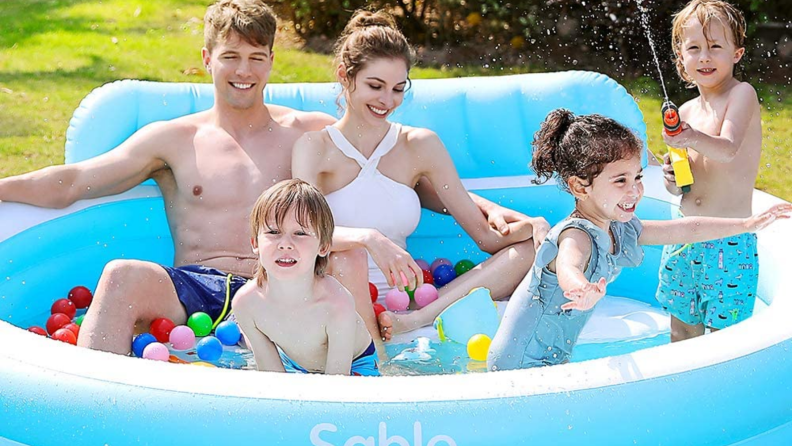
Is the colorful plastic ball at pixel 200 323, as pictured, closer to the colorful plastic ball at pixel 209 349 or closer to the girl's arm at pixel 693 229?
the colorful plastic ball at pixel 209 349

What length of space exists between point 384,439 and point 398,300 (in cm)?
156

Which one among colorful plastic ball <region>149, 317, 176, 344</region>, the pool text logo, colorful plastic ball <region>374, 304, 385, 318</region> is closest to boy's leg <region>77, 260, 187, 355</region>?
colorful plastic ball <region>149, 317, 176, 344</region>

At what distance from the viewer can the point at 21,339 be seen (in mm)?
2689

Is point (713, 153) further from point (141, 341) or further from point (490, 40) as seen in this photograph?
point (490, 40)

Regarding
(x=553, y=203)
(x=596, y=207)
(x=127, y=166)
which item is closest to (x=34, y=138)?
(x=127, y=166)

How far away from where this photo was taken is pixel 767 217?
2855 millimetres

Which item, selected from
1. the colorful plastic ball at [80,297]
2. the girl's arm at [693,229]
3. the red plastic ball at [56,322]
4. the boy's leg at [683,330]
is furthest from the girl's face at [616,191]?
the colorful plastic ball at [80,297]

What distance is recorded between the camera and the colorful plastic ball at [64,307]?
12.7ft

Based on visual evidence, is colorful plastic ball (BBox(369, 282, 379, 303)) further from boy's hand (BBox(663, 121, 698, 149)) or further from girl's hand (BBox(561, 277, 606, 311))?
girl's hand (BBox(561, 277, 606, 311))

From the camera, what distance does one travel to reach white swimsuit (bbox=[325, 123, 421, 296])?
387 cm

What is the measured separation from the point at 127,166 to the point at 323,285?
49.4 inches

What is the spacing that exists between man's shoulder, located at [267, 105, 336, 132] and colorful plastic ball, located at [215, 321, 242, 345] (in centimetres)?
85

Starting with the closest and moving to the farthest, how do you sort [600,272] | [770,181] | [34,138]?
[600,272] < [770,181] < [34,138]

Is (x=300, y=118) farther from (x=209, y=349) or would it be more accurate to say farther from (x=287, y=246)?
(x=287, y=246)
